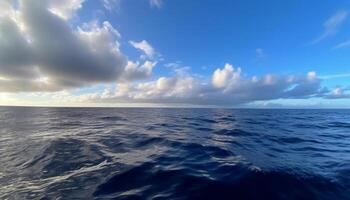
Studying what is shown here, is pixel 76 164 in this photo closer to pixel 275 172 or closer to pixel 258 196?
pixel 258 196

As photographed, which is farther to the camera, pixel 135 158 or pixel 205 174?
pixel 135 158

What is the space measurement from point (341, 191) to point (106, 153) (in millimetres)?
10772

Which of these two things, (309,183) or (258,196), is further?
(309,183)

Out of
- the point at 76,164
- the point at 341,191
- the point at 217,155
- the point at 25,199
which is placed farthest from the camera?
the point at 217,155

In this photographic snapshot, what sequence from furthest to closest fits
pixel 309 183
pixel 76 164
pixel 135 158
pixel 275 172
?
pixel 135 158, pixel 76 164, pixel 275 172, pixel 309 183

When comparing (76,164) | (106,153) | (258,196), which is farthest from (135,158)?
(258,196)

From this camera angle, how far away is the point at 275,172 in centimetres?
824

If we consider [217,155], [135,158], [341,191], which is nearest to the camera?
[341,191]

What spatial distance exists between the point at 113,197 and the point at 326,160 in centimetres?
1108

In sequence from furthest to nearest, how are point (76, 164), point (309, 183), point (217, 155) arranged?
point (217, 155) < point (76, 164) < point (309, 183)

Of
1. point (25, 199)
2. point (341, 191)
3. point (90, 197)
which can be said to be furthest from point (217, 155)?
point (25, 199)

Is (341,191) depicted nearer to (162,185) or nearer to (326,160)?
(326,160)

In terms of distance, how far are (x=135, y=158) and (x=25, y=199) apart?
5111 mm

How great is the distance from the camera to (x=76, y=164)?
938 centimetres
